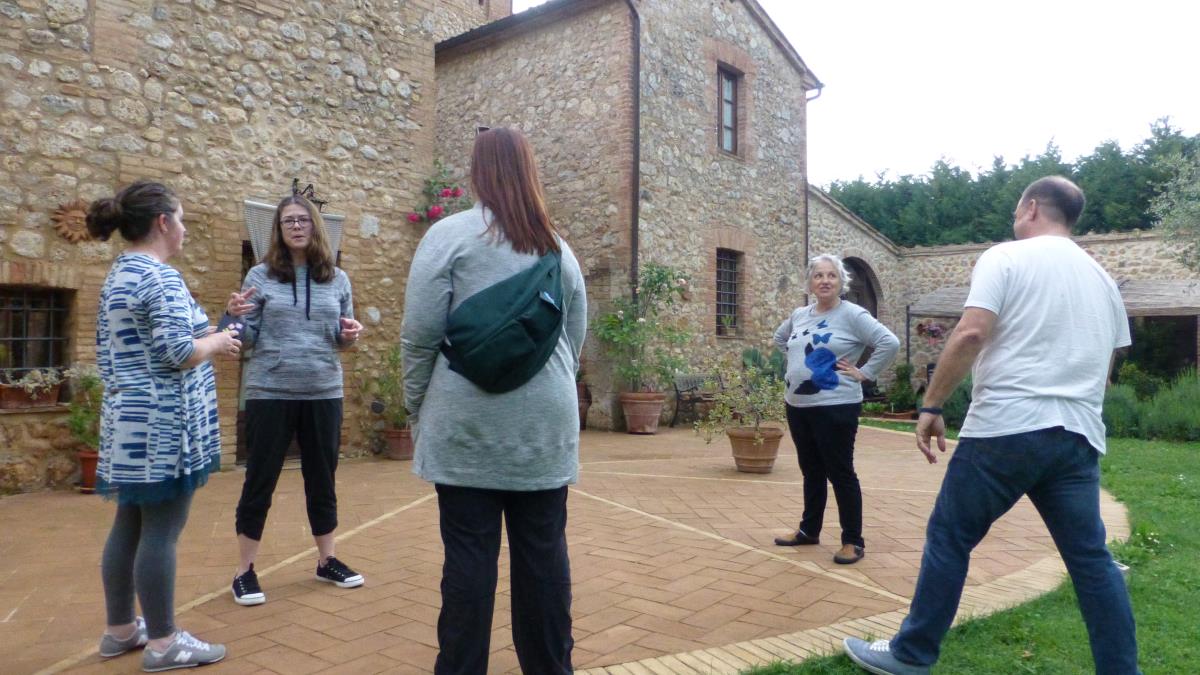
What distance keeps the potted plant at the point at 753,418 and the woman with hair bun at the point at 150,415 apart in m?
4.84

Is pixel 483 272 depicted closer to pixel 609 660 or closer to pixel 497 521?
pixel 497 521

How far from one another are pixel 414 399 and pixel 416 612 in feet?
4.63

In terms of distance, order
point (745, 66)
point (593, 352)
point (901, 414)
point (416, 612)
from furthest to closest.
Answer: point (901, 414), point (745, 66), point (593, 352), point (416, 612)

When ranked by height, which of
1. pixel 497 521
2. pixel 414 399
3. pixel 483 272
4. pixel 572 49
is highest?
pixel 572 49

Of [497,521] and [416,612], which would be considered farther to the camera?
[416,612]

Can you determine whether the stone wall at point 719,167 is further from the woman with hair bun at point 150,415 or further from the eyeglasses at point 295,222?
the woman with hair bun at point 150,415

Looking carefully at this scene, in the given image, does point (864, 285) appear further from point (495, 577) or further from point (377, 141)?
point (495, 577)

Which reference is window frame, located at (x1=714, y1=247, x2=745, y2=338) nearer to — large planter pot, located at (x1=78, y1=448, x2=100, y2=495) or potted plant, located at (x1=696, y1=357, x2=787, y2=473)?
potted plant, located at (x1=696, y1=357, x2=787, y2=473)

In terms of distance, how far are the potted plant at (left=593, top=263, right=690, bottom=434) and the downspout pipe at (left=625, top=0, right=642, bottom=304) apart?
180mm

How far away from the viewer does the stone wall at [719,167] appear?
36.2 ft

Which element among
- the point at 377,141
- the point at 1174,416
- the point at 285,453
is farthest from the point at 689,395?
the point at 285,453

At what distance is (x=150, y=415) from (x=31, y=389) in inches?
162

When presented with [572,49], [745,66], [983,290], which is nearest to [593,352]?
[572,49]

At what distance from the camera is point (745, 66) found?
12.7 m
